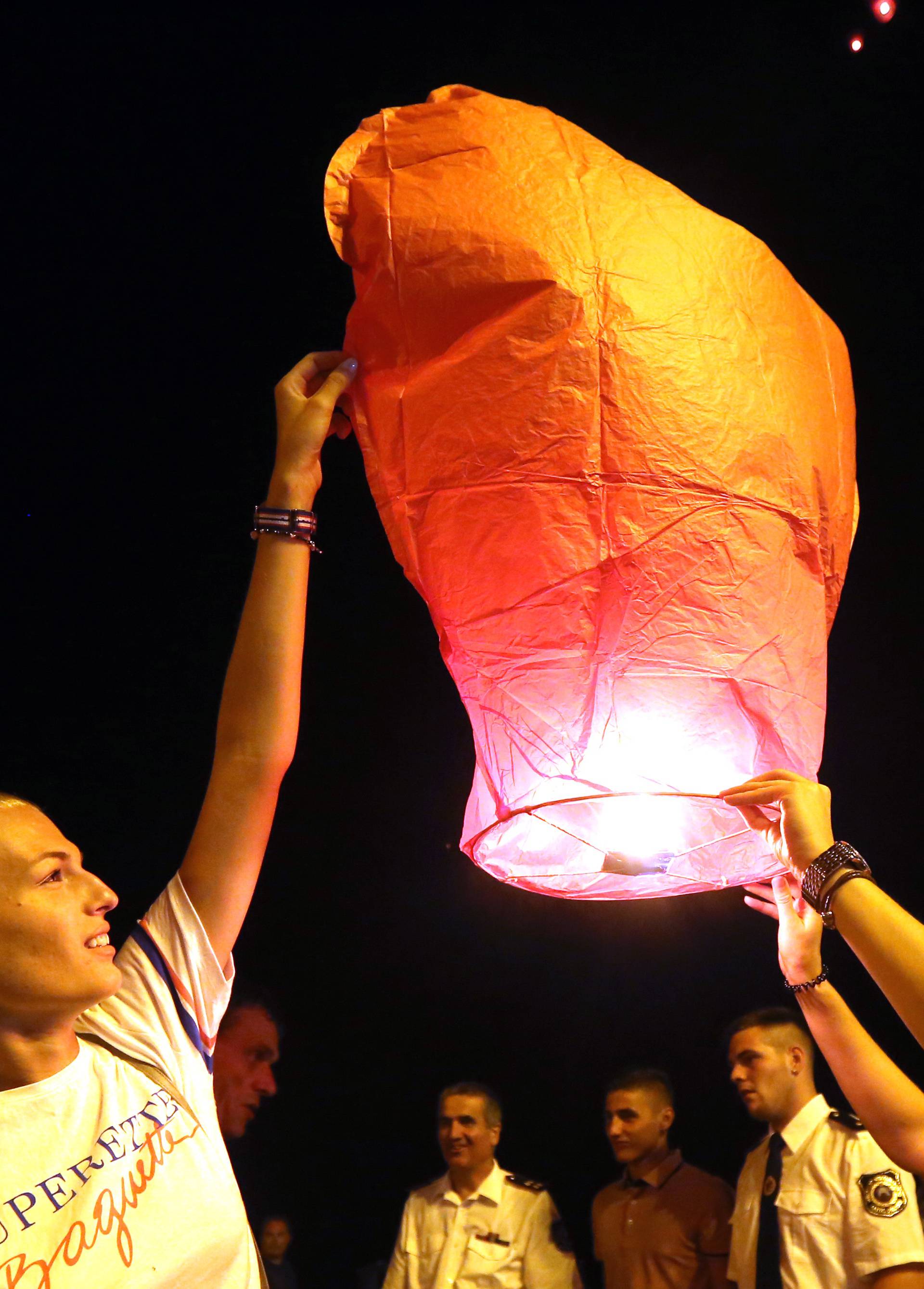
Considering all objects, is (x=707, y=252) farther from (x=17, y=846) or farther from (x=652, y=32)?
(x=652, y=32)

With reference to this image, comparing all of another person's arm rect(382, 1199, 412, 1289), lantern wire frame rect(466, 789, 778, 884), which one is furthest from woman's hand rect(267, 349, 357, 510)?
another person's arm rect(382, 1199, 412, 1289)

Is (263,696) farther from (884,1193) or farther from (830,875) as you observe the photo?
(884,1193)

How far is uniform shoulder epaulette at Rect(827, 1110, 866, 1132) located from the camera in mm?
2305

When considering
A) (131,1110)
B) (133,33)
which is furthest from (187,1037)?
(133,33)

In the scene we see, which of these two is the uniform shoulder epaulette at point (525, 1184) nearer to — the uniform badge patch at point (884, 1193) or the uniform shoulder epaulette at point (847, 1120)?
the uniform shoulder epaulette at point (847, 1120)

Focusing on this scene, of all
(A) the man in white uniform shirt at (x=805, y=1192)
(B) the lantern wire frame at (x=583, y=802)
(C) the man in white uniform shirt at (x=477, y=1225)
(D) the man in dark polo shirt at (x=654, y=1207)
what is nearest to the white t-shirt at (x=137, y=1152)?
(B) the lantern wire frame at (x=583, y=802)

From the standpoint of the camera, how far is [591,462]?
115cm

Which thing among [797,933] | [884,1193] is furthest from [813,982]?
[884,1193]

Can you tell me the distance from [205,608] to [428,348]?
1.78 m

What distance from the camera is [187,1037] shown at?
1185mm

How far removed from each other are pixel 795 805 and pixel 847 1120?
60.3 inches

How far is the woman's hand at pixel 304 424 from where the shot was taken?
1.29 m

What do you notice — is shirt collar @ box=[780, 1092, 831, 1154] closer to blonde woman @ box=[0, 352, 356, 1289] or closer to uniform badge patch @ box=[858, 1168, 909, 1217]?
uniform badge patch @ box=[858, 1168, 909, 1217]

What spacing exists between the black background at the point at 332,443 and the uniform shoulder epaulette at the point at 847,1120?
21.8 inches
